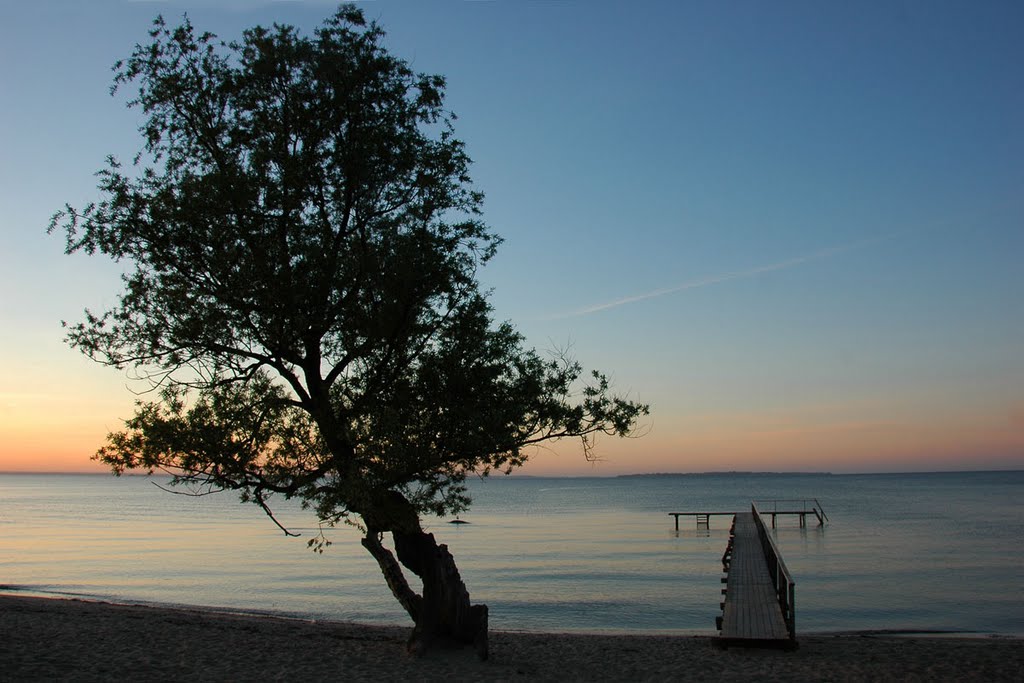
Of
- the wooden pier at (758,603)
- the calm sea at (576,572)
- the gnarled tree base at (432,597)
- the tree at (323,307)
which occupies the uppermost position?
the tree at (323,307)

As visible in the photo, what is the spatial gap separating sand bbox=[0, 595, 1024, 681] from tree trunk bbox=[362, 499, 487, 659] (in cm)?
33

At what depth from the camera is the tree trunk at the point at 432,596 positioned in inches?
554

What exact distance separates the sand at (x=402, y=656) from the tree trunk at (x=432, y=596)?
334mm

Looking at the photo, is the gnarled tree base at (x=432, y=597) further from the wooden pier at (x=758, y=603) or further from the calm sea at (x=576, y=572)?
the calm sea at (x=576, y=572)

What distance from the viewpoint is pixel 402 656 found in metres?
14.9

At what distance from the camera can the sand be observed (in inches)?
519

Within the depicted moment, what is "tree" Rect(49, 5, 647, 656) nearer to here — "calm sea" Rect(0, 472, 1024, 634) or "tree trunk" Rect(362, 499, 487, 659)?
"tree trunk" Rect(362, 499, 487, 659)

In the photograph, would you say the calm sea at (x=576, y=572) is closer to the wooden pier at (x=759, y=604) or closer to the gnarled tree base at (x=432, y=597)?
the wooden pier at (x=759, y=604)

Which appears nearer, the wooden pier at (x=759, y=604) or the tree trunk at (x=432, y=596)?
the tree trunk at (x=432, y=596)

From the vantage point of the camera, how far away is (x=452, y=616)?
14.4 m

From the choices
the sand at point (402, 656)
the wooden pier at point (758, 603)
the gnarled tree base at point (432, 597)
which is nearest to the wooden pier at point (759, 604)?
the wooden pier at point (758, 603)

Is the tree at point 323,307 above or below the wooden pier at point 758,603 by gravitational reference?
above

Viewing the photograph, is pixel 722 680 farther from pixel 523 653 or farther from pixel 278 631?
pixel 278 631

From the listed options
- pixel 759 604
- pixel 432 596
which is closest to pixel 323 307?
pixel 432 596
